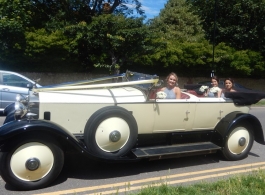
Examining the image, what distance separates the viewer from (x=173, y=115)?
18.9 feet

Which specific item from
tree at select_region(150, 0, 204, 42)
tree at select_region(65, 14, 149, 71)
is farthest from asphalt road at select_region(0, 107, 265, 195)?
tree at select_region(150, 0, 204, 42)

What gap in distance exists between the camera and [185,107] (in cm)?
584

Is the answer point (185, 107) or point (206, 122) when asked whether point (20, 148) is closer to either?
point (185, 107)

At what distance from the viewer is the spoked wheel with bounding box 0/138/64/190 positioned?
14.8ft

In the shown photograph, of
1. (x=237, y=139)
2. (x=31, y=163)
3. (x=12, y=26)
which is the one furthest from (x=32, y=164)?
(x=12, y=26)

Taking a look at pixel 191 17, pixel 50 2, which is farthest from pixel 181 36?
pixel 50 2

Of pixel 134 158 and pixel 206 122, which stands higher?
pixel 206 122

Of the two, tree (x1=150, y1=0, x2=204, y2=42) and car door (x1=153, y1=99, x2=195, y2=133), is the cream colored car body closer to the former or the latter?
car door (x1=153, y1=99, x2=195, y2=133)

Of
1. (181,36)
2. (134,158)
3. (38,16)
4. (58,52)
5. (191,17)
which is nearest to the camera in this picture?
(134,158)

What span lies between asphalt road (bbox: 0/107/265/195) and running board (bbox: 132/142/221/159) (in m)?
0.29

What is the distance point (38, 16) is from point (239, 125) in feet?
51.2

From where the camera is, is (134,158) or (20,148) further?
(134,158)

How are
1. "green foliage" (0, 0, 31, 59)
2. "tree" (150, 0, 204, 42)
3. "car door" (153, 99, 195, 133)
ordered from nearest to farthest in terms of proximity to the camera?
"car door" (153, 99, 195, 133) < "green foliage" (0, 0, 31, 59) < "tree" (150, 0, 204, 42)

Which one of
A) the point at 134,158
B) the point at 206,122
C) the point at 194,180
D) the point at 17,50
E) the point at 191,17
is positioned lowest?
the point at 194,180
